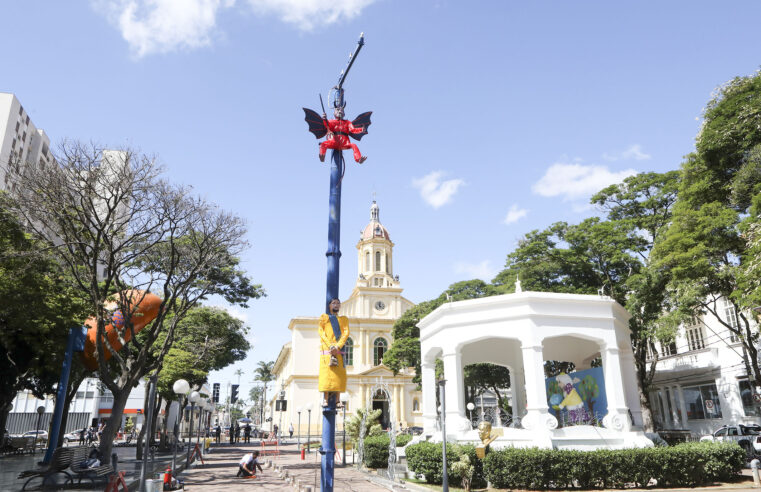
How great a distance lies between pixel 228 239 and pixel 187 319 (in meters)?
13.4

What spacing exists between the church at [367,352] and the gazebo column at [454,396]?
34643 millimetres

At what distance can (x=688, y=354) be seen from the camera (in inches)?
1216

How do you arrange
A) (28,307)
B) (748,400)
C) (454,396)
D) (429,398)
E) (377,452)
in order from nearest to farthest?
(454,396) → (28,307) → (429,398) → (377,452) → (748,400)

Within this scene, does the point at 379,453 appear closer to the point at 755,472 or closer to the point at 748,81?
the point at 755,472

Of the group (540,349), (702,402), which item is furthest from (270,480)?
(702,402)

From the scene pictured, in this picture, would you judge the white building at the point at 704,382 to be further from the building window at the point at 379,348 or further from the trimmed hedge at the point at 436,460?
the building window at the point at 379,348

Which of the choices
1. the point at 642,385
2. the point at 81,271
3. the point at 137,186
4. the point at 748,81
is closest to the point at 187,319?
the point at 81,271

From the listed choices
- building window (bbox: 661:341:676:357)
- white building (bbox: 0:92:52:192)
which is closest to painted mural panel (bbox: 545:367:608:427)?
building window (bbox: 661:341:676:357)

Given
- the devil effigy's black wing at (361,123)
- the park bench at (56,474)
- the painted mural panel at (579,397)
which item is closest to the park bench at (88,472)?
the park bench at (56,474)

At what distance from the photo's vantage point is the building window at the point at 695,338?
3002cm

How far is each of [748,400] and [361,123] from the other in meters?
25.6

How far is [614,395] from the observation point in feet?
51.3

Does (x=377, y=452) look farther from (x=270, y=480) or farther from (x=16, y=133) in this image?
(x=16, y=133)

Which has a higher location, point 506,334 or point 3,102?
point 3,102
